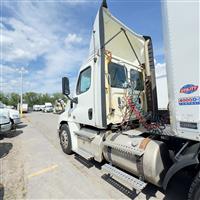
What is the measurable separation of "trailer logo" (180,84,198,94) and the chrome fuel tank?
112 centimetres

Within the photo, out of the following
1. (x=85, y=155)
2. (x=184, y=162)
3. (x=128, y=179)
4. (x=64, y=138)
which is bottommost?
(x=128, y=179)

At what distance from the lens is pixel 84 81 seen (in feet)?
15.4

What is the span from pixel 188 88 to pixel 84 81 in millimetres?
2983

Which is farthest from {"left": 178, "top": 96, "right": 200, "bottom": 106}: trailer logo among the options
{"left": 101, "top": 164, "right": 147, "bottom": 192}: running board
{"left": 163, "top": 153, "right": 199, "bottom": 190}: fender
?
{"left": 101, "top": 164, "right": 147, "bottom": 192}: running board

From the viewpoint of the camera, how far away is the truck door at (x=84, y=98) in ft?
13.9

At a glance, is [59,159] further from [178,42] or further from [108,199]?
[178,42]

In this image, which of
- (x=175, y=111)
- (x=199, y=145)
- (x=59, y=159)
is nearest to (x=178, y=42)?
(x=175, y=111)

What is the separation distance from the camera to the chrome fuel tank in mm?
2814

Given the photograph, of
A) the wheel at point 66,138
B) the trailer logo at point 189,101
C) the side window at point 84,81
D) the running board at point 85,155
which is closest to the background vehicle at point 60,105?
the wheel at point 66,138

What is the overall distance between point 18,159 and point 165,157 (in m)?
4.41

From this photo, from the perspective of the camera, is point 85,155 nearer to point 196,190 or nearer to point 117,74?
point 117,74

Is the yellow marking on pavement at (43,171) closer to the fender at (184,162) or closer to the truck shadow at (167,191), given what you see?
the truck shadow at (167,191)

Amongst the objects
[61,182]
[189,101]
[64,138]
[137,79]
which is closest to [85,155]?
[61,182]

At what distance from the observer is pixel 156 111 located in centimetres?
473
